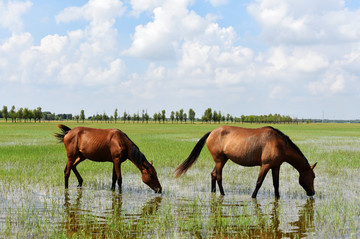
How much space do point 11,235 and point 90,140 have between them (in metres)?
4.33

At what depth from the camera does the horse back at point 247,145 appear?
28.2 ft

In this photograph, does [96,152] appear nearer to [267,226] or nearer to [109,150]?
[109,150]

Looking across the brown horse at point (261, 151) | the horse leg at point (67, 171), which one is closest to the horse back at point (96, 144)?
the horse leg at point (67, 171)

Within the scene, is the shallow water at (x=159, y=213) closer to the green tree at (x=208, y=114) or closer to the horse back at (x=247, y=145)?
the horse back at (x=247, y=145)

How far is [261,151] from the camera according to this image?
8.79 meters

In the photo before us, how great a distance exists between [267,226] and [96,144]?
18.7ft

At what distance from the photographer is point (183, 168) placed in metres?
9.77

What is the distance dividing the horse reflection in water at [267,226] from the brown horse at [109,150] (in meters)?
2.46

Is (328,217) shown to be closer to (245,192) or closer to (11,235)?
(245,192)

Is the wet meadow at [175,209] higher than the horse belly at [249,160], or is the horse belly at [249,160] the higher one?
the horse belly at [249,160]

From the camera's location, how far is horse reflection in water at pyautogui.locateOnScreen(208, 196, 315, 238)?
5.93 metres

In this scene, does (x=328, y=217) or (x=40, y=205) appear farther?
(x=40, y=205)

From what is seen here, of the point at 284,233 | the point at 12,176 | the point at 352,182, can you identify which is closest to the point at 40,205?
the point at 12,176

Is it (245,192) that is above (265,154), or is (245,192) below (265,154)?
below
